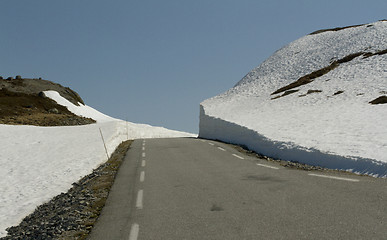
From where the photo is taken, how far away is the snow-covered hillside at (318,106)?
12473 millimetres

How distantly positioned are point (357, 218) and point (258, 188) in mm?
Result: 2896

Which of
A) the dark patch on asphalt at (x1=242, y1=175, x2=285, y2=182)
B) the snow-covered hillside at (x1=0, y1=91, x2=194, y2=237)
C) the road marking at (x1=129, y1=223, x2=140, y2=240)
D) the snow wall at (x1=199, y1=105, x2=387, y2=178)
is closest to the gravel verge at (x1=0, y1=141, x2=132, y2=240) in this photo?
the snow-covered hillside at (x1=0, y1=91, x2=194, y2=237)

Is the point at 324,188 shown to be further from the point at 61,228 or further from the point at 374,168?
the point at 61,228

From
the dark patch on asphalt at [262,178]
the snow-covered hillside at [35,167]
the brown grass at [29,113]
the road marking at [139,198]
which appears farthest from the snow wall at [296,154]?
the brown grass at [29,113]

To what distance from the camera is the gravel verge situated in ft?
20.6

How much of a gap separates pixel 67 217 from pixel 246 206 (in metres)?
3.82

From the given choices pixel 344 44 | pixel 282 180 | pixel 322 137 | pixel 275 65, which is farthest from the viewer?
pixel 275 65

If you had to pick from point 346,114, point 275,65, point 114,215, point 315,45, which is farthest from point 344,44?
point 114,215

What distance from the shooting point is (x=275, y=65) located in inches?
2482

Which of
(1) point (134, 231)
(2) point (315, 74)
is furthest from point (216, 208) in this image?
(2) point (315, 74)

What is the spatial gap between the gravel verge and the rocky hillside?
31604mm

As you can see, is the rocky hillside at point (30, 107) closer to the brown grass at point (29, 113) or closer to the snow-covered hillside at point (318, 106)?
the brown grass at point (29, 113)

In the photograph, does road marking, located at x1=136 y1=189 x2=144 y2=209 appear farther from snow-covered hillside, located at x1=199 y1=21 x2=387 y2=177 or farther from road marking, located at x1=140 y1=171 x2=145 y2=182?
snow-covered hillside, located at x1=199 y1=21 x2=387 y2=177

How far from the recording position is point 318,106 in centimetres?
3039
